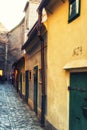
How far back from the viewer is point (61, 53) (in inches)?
353

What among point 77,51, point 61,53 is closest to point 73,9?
point 77,51

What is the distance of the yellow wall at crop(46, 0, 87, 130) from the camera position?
7.17 metres

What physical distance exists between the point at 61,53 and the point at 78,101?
2.11 metres

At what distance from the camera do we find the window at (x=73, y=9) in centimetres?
741

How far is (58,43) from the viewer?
30.8 ft

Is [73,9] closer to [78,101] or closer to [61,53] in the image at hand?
[61,53]

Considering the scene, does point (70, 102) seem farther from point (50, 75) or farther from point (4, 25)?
point (4, 25)

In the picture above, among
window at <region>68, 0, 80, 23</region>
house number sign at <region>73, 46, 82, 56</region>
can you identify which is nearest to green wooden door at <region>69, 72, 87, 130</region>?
house number sign at <region>73, 46, 82, 56</region>

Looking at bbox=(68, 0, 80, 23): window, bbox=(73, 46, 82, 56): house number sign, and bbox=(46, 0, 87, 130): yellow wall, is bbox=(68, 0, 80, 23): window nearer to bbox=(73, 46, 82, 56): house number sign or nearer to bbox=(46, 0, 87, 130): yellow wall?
bbox=(46, 0, 87, 130): yellow wall

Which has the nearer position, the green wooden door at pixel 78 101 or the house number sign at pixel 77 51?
the green wooden door at pixel 78 101

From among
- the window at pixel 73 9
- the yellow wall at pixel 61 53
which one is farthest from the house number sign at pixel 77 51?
the window at pixel 73 9

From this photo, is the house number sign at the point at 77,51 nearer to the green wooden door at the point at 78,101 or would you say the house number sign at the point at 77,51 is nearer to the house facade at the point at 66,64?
the house facade at the point at 66,64

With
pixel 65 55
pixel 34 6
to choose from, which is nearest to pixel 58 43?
pixel 65 55

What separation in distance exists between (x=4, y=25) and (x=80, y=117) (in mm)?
44430
